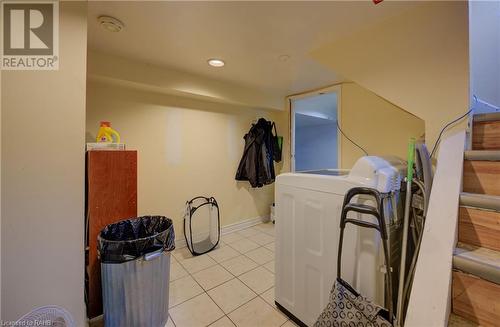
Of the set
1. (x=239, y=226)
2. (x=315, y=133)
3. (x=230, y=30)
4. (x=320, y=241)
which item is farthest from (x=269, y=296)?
(x=315, y=133)

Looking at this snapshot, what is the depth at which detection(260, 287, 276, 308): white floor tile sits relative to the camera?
5.47 feet

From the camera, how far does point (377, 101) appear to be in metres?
2.45

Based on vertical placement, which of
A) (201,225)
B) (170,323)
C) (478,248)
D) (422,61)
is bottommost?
(170,323)

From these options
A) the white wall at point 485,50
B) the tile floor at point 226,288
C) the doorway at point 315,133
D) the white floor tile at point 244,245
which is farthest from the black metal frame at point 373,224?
the doorway at point 315,133

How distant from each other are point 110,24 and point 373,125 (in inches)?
108

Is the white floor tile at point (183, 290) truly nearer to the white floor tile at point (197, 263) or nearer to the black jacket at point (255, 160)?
the white floor tile at point (197, 263)

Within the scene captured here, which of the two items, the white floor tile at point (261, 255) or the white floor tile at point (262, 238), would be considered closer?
the white floor tile at point (261, 255)

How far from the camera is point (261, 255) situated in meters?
2.45

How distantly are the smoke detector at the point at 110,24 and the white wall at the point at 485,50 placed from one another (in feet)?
7.37

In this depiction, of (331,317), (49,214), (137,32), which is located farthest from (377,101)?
(49,214)

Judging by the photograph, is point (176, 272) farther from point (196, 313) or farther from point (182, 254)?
point (196, 313)

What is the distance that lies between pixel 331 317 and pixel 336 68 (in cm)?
175

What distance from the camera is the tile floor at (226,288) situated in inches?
59.3

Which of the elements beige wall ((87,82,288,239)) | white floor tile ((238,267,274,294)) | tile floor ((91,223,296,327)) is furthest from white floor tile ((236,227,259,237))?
white floor tile ((238,267,274,294))
